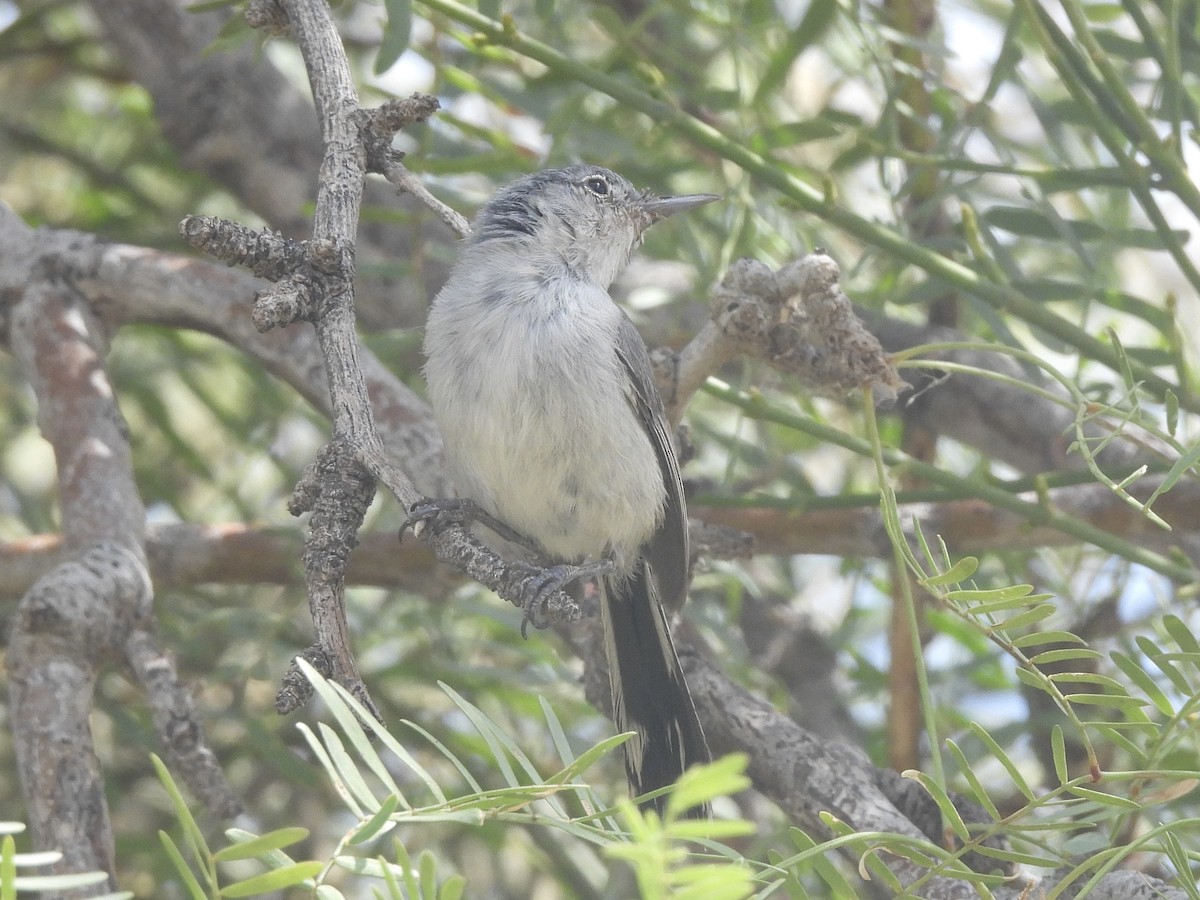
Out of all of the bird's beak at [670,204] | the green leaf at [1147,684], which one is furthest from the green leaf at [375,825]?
the bird's beak at [670,204]

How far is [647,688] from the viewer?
2.72 meters

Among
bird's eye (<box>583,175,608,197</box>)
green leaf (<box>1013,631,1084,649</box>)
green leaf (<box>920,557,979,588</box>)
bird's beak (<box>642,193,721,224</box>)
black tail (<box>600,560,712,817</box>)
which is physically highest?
bird's eye (<box>583,175,608,197</box>)

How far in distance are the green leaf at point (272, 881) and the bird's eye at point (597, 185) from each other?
2.31 meters

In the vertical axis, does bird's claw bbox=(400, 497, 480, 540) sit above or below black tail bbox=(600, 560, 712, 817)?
above

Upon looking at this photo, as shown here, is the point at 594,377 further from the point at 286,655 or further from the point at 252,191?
the point at 252,191

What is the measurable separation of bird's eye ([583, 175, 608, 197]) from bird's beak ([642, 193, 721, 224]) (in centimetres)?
10

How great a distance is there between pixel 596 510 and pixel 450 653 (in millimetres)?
875

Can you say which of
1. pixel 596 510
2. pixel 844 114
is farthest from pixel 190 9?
pixel 844 114

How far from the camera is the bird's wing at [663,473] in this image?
107 inches

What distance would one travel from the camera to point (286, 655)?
3395mm

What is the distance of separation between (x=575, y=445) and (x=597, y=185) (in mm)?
866

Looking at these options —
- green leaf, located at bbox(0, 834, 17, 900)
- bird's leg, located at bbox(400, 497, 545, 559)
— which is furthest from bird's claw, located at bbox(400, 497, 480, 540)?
green leaf, located at bbox(0, 834, 17, 900)

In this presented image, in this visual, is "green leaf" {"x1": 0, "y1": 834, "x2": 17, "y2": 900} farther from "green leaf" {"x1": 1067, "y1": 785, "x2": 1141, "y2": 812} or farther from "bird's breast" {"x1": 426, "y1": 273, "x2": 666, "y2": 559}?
"bird's breast" {"x1": 426, "y1": 273, "x2": 666, "y2": 559}

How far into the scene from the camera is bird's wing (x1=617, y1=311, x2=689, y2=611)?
2729 millimetres
